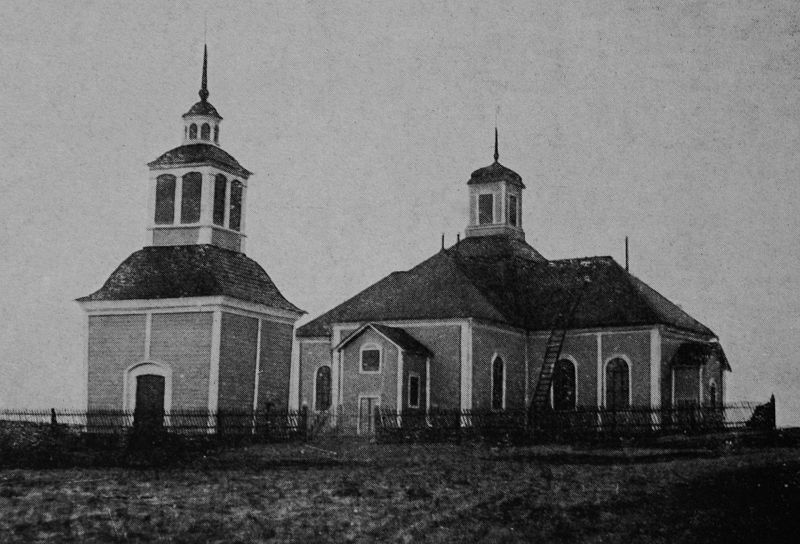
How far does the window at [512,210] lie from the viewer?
48.8 meters

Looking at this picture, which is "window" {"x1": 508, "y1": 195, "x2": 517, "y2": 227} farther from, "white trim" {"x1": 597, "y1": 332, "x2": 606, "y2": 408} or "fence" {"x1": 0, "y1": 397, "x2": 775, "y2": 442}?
"fence" {"x1": 0, "y1": 397, "x2": 775, "y2": 442}

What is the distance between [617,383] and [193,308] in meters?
15.9

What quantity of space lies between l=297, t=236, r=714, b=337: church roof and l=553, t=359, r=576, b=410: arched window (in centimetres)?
155

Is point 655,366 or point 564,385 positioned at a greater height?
point 655,366

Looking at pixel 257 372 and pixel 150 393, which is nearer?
pixel 150 393

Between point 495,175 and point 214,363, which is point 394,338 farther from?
point 495,175

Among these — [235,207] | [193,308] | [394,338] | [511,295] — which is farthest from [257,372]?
[511,295]

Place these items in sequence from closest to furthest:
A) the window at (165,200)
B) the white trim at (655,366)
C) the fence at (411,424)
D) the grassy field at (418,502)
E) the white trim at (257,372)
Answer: the grassy field at (418,502)
the fence at (411,424)
the white trim at (257,372)
the white trim at (655,366)
the window at (165,200)

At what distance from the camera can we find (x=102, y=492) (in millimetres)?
17859

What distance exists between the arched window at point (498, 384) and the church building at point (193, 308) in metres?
7.69

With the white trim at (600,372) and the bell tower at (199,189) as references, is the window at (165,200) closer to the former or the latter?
the bell tower at (199,189)

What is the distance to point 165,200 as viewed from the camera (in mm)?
39281

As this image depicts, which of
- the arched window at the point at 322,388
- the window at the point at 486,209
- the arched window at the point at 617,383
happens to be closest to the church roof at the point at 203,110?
the arched window at the point at 322,388

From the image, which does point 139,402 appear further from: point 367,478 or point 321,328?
point 367,478
